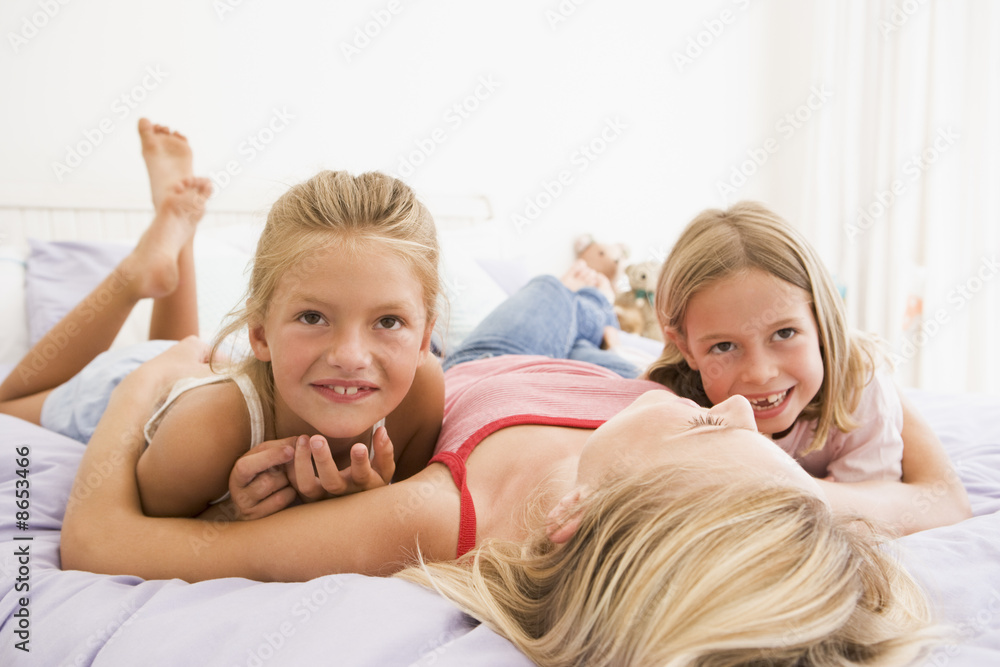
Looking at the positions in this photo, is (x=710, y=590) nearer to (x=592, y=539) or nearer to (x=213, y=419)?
(x=592, y=539)

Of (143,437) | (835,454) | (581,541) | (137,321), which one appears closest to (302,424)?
(143,437)

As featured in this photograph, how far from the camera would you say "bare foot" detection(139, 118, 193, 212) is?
166 cm

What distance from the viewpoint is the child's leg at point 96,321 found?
1.44 meters

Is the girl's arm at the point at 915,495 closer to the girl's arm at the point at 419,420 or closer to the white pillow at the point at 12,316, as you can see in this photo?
the girl's arm at the point at 419,420

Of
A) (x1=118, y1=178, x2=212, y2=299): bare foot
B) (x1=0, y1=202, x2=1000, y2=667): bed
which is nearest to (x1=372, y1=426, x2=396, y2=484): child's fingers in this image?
(x1=0, y1=202, x2=1000, y2=667): bed

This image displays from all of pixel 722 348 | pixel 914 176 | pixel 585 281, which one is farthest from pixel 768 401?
pixel 914 176

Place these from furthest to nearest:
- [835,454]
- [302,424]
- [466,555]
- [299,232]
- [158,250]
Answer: [158,250], [835,454], [302,424], [299,232], [466,555]

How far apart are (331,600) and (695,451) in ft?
1.22

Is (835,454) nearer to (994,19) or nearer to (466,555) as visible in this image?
(466,555)

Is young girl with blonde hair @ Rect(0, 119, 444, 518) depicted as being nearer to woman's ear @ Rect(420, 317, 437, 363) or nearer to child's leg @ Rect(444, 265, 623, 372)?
woman's ear @ Rect(420, 317, 437, 363)

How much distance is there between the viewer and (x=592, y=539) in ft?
2.07

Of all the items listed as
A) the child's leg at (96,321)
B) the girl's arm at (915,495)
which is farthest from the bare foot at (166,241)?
the girl's arm at (915,495)

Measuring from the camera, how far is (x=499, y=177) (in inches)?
121

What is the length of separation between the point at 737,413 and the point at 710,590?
9.8 inches
